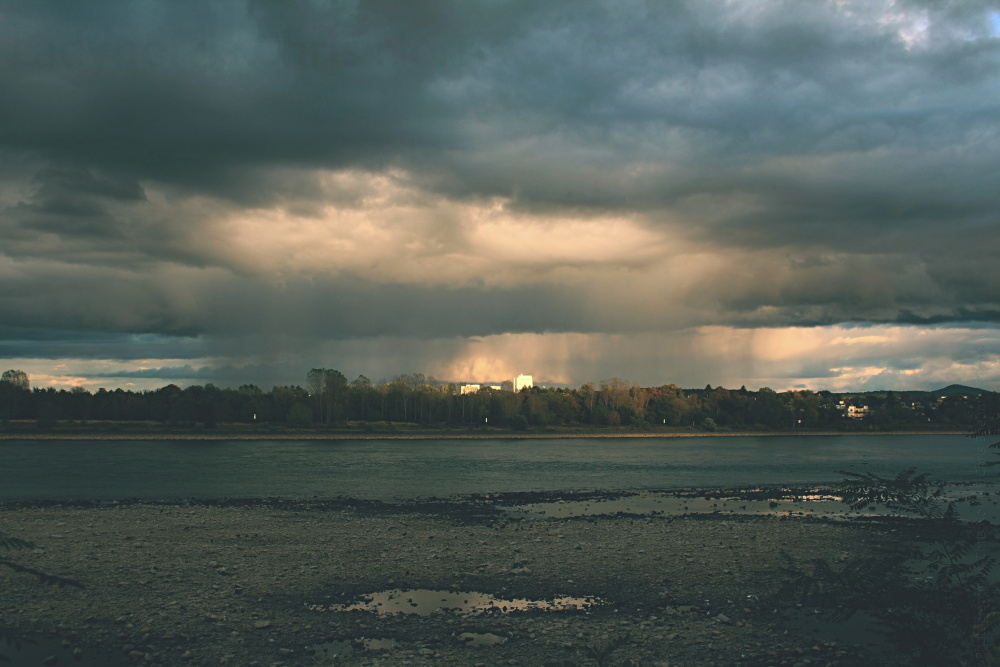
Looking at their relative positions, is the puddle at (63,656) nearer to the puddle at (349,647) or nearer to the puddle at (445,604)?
the puddle at (349,647)

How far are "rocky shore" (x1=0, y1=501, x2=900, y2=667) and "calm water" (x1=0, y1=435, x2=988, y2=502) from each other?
16.7 meters

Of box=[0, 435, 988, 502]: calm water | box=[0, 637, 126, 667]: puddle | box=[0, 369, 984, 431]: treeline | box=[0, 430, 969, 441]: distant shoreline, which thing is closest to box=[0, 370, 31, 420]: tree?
box=[0, 369, 984, 431]: treeline

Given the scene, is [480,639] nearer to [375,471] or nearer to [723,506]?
[723,506]

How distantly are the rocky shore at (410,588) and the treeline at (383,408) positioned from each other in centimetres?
12933

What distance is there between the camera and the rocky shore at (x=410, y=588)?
17.0m

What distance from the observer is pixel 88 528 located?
108ft

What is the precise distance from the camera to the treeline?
157 metres

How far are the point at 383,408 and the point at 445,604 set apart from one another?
6127 inches

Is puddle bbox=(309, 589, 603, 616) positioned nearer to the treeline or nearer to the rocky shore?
the rocky shore

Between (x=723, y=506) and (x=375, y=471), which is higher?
(x=723, y=506)

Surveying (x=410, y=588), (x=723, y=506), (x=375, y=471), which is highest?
(x=410, y=588)

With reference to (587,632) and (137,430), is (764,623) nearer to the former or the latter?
(587,632)

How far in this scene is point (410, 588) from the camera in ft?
74.2

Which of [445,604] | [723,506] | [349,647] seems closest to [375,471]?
A: [723,506]
